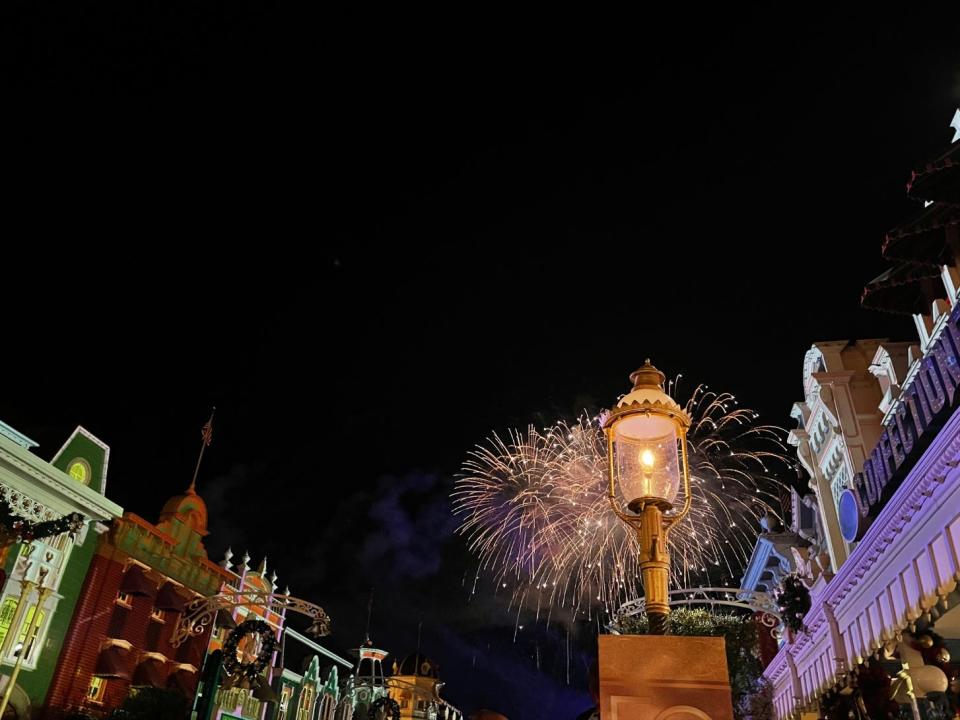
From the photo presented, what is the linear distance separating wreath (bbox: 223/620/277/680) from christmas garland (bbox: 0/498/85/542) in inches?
292

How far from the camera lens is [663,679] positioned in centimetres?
546

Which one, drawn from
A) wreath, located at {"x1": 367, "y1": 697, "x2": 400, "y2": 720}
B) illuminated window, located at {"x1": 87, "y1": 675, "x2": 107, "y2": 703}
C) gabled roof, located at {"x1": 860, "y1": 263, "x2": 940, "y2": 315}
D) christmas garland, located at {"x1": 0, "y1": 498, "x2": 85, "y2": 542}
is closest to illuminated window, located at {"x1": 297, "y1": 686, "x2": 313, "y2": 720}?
wreath, located at {"x1": 367, "y1": 697, "x2": 400, "y2": 720}

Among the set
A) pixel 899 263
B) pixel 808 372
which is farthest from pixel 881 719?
pixel 808 372

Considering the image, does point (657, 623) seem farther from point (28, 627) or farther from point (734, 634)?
point (734, 634)

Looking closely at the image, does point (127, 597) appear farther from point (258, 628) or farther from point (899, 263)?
point (899, 263)

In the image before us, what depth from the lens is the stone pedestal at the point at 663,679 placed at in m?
5.36

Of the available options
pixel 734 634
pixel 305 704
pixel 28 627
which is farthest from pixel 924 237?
pixel 305 704

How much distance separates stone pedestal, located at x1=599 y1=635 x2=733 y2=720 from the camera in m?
5.36

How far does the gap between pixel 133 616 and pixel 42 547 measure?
5964 millimetres

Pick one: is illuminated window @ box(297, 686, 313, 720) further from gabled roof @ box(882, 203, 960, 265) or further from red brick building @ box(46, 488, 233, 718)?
gabled roof @ box(882, 203, 960, 265)

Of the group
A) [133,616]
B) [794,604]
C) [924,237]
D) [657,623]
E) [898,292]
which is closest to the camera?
[657,623]

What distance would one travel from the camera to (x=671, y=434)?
769 cm

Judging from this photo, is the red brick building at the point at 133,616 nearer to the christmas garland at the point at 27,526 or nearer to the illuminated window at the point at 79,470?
the illuminated window at the point at 79,470

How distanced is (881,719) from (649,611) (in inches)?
243
